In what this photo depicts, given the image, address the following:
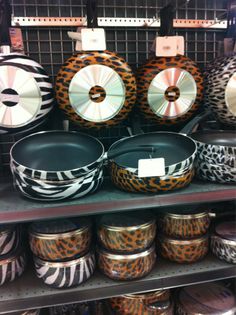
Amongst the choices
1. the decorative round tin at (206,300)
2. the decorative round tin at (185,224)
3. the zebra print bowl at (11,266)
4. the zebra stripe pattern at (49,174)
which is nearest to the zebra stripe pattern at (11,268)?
the zebra print bowl at (11,266)

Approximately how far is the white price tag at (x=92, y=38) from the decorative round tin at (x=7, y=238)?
2.28ft

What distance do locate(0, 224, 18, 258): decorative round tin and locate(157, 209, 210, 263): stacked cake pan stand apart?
564mm

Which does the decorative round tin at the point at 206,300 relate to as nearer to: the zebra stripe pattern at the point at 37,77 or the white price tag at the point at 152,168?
the white price tag at the point at 152,168

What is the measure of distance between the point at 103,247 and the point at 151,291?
0.27 metres

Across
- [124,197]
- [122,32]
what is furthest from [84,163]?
[122,32]

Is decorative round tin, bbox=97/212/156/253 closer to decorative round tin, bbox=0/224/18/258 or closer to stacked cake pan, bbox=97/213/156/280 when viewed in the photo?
stacked cake pan, bbox=97/213/156/280

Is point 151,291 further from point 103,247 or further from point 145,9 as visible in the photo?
point 145,9

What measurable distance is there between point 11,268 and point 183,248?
64 centimetres

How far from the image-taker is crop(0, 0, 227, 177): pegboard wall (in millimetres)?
1250

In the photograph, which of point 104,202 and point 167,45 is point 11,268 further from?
point 167,45

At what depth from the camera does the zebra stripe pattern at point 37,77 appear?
96cm

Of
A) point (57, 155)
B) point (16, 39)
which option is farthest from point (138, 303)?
point (16, 39)

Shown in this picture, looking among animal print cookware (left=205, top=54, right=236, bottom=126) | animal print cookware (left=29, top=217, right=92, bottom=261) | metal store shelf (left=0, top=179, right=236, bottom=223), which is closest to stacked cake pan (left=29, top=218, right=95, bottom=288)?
animal print cookware (left=29, top=217, right=92, bottom=261)

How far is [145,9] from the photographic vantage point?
4.35 ft
